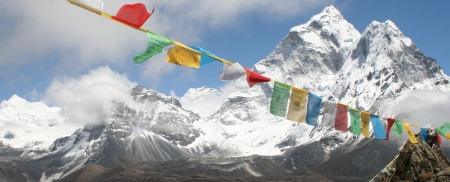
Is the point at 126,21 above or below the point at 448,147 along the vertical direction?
below

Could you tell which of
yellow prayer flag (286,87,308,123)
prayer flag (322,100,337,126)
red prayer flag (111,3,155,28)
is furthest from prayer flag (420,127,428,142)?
red prayer flag (111,3,155,28)

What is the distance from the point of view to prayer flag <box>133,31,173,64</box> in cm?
1082

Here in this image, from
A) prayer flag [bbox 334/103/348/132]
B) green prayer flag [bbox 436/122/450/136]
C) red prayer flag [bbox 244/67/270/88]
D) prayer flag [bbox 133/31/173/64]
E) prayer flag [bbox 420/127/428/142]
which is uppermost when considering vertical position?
prayer flag [bbox 133/31/173/64]

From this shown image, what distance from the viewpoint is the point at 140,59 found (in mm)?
11148

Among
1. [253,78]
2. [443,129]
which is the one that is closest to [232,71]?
[253,78]

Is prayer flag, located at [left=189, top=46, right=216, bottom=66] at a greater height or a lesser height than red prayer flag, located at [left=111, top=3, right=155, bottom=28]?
lesser

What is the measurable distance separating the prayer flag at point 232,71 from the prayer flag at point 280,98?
6.62 ft

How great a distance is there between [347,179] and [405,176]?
569 ft

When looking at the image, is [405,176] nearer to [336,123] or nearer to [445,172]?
[445,172]

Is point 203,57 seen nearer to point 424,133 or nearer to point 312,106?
point 312,106

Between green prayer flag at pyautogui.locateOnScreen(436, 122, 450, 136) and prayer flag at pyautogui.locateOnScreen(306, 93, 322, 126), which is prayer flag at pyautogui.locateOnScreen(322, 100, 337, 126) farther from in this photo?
green prayer flag at pyautogui.locateOnScreen(436, 122, 450, 136)

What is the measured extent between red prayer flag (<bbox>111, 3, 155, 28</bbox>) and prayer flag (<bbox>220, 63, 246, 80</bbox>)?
336 cm

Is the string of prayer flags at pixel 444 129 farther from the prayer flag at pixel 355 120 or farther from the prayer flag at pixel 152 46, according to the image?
the prayer flag at pixel 152 46

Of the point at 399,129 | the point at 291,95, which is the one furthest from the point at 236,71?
the point at 399,129
